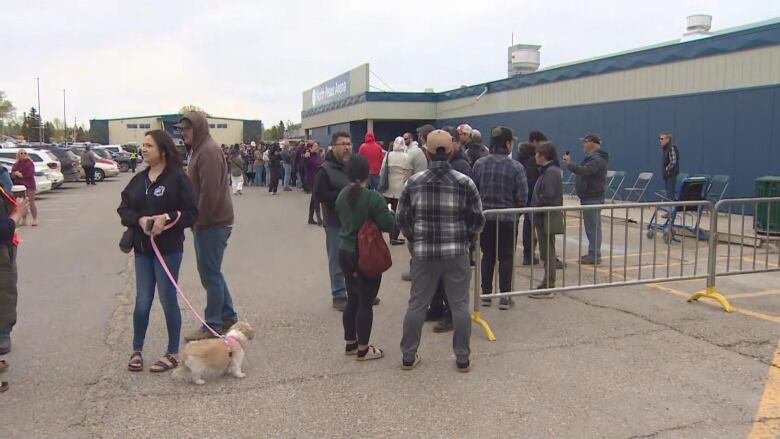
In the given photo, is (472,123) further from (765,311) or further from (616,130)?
(765,311)

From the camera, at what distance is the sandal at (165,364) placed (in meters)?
4.95

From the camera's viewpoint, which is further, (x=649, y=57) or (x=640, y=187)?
(x=640, y=187)

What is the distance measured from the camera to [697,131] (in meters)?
15.2

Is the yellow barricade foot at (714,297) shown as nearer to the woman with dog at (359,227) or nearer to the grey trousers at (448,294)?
the grey trousers at (448,294)

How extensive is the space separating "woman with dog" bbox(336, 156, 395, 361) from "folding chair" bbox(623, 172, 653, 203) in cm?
1238

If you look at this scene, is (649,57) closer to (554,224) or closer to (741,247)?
(741,247)

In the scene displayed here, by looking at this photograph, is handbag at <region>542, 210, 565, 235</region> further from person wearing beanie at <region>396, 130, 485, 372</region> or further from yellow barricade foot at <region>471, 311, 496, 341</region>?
person wearing beanie at <region>396, 130, 485, 372</region>

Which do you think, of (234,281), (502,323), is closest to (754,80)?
(502,323)

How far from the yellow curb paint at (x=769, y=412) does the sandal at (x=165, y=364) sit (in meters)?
4.00

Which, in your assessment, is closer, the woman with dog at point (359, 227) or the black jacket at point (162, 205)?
the black jacket at point (162, 205)

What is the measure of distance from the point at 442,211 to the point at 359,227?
681 millimetres

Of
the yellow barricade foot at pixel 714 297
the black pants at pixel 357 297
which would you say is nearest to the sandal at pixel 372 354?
the black pants at pixel 357 297

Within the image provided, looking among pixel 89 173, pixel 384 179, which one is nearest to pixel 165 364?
pixel 384 179

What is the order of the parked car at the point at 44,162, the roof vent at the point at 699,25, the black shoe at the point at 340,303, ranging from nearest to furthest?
the black shoe at the point at 340,303
the roof vent at the point at 699,25
the parked car at the point at 44,162
